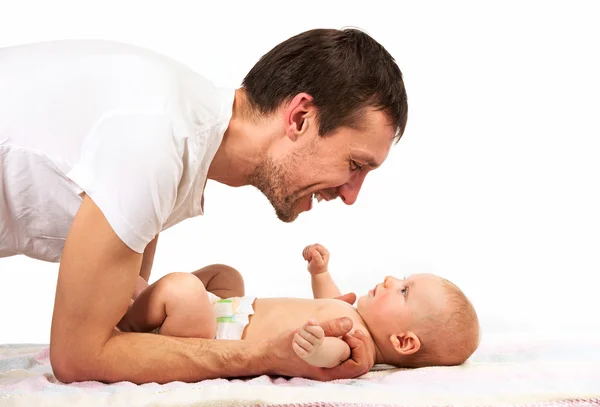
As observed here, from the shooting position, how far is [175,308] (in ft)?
7.73

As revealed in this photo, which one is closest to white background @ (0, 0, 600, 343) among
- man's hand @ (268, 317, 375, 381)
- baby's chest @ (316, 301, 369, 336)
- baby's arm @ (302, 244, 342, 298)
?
baby's arm @ (302, 244, 342, 298)

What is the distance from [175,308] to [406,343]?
643 mm

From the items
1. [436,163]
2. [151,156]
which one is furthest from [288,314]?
[436,163]

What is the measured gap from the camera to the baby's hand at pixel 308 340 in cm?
212

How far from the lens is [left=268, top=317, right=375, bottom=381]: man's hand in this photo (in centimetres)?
223

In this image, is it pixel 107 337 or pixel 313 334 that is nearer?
pixel 313 334

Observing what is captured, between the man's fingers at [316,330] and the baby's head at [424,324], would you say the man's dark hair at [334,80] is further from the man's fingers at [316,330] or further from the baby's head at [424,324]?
the man's fingers at [316,330]

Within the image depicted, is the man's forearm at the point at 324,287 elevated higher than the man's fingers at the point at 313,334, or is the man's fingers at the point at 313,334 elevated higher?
the man's fingers at the point at 313,334

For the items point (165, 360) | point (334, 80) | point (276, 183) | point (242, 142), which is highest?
point (334, 80)

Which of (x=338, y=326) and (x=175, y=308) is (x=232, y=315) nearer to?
(x=175, y=308)

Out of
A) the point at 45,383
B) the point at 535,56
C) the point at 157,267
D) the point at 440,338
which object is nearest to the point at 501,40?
the point at 535,56

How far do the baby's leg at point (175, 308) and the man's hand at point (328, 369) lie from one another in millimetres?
229

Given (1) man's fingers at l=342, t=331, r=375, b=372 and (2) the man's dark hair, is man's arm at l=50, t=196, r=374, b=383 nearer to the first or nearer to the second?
(1) man's fingers at l=342, t=331, r=375, b=372

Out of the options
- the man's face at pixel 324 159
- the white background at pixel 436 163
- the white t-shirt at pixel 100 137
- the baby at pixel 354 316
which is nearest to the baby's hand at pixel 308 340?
the baby at pixel 354 316
